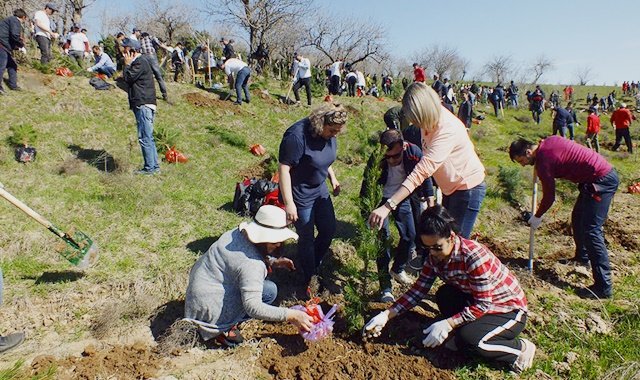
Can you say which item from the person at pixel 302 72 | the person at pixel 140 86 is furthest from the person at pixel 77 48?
the person at pixel 140 86

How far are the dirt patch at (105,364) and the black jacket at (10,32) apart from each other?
7.48 metres

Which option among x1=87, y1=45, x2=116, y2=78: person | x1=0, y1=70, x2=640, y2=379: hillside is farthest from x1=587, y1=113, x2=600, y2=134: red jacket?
x1=87, y1=45, x2=116, y2=78: person

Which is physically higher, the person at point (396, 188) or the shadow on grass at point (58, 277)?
the person at point (396, 188)

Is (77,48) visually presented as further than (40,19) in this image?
Yes

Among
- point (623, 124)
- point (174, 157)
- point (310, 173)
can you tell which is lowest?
point (174, 157)

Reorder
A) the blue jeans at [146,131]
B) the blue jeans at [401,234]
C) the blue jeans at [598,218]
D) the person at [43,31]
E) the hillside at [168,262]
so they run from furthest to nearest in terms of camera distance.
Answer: the person at [43,31]
the blue jeans at [146,131]
the blue jeans at [598,218]
the blue jeans at [401,234]
the hillside at [168,262]

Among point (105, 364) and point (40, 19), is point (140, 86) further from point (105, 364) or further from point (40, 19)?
point (40, 19)

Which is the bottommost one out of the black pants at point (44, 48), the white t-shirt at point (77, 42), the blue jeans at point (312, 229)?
the blue jeans at point (312, 229)

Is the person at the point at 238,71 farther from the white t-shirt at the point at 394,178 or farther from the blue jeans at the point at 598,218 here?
the blue jeans at the point at 598,218

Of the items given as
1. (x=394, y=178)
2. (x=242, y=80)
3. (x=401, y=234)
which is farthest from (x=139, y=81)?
(x=242, y=80)

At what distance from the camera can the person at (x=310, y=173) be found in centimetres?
341

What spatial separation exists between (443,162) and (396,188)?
88 centimetres

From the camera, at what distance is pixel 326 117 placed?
11.0 feet

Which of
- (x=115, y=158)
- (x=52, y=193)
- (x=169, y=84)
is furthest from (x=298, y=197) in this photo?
(x=169, y=84)
